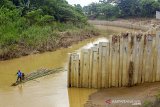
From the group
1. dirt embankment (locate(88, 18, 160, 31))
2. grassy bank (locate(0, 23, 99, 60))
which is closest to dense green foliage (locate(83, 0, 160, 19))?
dirt embankment (locate(88, 18, 160, 31))

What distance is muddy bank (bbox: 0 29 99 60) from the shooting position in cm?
2630

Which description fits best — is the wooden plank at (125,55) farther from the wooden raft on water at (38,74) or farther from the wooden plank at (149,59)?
the wooden raft on water at (38,74)

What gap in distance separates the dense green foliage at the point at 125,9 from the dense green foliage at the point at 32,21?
21417 mm

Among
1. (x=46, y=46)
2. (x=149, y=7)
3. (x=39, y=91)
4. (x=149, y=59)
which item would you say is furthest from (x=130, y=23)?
(x=149, y=59)

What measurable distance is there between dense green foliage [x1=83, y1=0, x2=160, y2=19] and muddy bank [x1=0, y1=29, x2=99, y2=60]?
27.9 meters

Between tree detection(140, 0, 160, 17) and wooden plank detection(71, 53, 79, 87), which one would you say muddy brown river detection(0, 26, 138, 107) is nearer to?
wooden plank detection(71, 53, 79, 87)

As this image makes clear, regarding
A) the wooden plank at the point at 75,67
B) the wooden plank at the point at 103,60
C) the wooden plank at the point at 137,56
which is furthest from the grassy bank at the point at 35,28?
the wooden plank at the point at 137,56

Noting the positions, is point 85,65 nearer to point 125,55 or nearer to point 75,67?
point 75,67

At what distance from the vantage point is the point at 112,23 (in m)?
64.6

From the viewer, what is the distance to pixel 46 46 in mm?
29812

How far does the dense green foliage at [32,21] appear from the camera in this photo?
28906mm

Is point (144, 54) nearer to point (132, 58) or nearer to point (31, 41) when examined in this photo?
point (132, 58)

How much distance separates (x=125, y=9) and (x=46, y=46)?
42480mm

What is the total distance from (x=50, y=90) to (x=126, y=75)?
12.6ft
